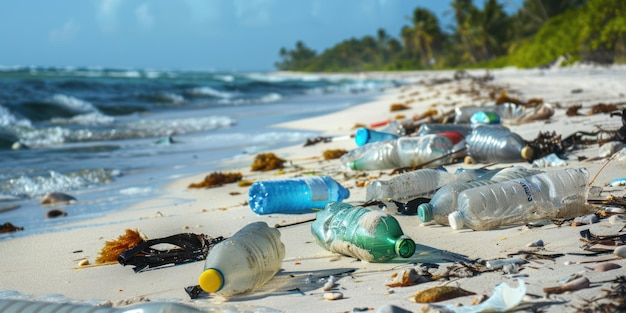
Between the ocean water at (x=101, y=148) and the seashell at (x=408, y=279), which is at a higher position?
the ocean water at (x=101, y=148)

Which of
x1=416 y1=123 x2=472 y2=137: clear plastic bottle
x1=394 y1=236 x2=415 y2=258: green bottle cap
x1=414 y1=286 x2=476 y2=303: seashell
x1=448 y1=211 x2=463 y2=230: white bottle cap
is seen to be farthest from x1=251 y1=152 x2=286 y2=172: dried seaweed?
x1=414 y1=286 x2=476 y2=303: seashell

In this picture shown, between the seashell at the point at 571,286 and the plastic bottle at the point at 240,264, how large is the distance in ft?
3.32

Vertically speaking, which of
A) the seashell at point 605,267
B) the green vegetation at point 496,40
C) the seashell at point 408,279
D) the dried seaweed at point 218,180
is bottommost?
the seashell at point 408,279

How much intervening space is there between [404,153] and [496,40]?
52.6 metres

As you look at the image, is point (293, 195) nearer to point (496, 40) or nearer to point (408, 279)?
point (408, 279)

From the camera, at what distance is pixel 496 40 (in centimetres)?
5462

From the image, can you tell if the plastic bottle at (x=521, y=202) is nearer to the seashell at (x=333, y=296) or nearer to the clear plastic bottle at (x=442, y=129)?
the seashell at (x=333, y=296)

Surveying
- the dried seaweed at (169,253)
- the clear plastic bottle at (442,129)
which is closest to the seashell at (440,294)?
the dried seaweed at (169,253)

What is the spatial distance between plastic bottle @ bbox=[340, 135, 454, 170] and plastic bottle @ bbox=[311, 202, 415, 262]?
6.62 ft

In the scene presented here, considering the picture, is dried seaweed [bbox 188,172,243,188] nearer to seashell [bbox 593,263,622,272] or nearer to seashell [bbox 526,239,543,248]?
seashell [bbox 526,239,543,248]

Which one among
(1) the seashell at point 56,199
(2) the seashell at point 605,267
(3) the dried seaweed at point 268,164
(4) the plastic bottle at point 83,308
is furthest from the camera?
(3) the dried seaweed at point 268,164

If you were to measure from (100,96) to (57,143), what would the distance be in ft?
34.9

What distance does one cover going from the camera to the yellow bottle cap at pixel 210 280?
223 centimetres

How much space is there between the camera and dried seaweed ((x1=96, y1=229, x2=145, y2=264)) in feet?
10.6
